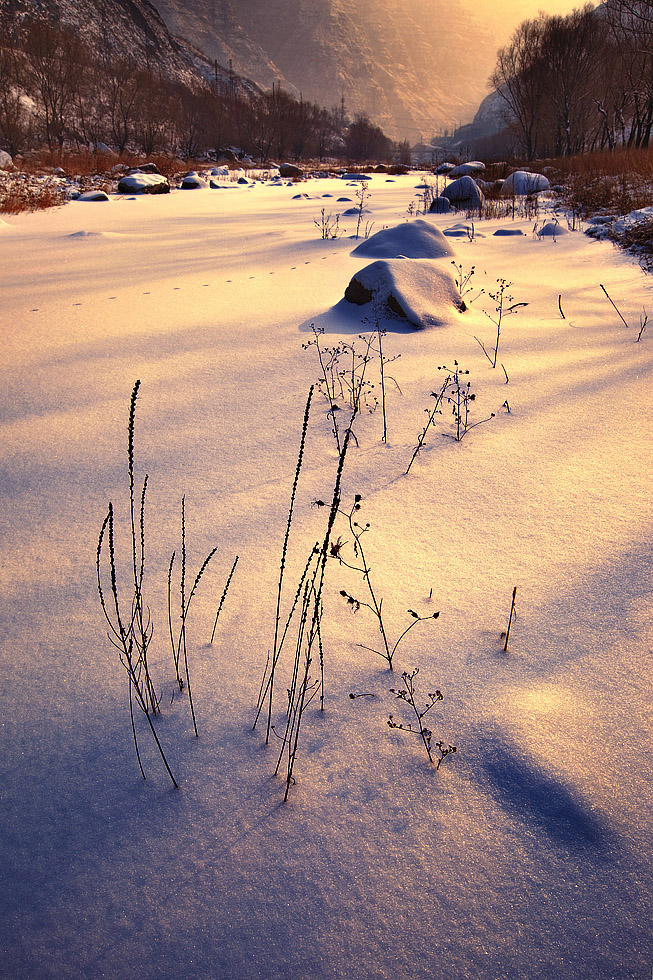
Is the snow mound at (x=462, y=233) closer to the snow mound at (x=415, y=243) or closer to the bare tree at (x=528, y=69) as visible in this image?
the snow mound at (x=415, y=243)

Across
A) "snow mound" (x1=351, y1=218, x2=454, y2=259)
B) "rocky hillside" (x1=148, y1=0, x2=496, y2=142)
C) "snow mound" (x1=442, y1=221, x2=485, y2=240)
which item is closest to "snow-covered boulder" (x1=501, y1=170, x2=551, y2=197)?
"snow mound" (x1=442, y1=221, x2=485, y2=240)

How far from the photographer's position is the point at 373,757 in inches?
49.0

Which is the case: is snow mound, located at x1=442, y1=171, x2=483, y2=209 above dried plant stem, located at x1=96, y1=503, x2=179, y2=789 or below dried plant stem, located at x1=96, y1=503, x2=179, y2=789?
above

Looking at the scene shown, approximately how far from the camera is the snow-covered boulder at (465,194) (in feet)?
37.1

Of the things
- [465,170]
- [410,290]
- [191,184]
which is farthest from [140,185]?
[410,290]

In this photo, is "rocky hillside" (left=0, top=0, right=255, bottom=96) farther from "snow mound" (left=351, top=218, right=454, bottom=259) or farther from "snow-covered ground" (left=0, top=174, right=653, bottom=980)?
"snow-covered ground" (left=0, top=174, right=653, bottom=980)

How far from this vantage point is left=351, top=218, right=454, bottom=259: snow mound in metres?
5.50

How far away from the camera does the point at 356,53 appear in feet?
500

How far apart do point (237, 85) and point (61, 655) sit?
8206 cm

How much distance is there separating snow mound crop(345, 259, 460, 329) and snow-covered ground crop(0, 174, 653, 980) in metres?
1.08

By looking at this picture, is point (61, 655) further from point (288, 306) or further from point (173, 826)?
point (288, 306)

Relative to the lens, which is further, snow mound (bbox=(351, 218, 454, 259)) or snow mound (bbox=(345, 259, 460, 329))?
snow mound (bbox=(351, 218, 454, 259))

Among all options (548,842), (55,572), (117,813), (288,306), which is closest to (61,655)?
(55,572)

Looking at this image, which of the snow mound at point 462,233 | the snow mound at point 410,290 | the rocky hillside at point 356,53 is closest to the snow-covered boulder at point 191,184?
the snow mound at point 462,233
